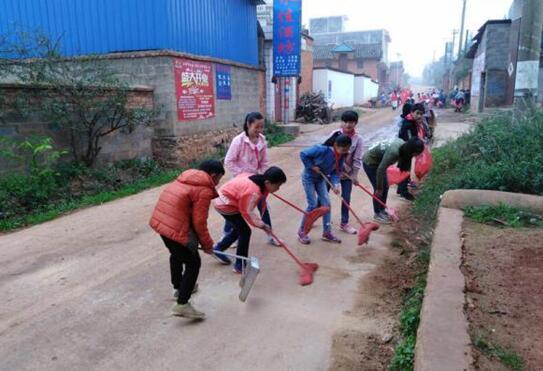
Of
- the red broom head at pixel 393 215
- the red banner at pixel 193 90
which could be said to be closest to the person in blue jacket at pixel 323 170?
the red broom head at pixel 393 215

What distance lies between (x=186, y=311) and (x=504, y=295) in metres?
2.31

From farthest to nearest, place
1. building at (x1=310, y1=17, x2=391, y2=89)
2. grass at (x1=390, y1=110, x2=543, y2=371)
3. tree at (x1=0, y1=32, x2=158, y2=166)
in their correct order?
1. building at (x1=310, y1=17, x2=391, y2=89)
2. tree at (x1=0, y1=32, x2=158, y2=166)
3. grass at (x1=390, y1=110, x2=543, y2=371)

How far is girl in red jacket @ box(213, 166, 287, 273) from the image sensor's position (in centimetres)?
370

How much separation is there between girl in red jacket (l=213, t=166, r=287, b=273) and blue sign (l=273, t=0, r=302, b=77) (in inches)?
492

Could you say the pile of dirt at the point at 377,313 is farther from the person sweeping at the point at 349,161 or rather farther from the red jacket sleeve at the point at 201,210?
the red jacket sleeve at the point at 201,210

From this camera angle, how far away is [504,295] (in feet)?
10.7

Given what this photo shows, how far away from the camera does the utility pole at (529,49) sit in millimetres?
6676

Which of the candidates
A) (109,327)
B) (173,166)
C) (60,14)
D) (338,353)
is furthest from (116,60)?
(338,353)

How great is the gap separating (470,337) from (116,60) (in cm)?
889

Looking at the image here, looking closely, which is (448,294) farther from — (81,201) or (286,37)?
(286,37)

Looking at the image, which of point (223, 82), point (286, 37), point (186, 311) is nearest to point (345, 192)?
point (186, 311)

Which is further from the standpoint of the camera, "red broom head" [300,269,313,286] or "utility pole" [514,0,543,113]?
"utility pole" [514,0,543,113]

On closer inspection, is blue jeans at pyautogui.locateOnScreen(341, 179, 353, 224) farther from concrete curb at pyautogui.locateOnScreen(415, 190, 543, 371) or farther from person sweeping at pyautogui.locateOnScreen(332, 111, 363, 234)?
concrete curb at pyautogui.locateOnScreen(415, 190, 543, 371)

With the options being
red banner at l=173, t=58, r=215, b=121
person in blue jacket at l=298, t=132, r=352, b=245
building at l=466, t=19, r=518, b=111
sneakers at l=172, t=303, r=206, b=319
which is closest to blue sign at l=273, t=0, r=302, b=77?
red banner at l=173, t=58, r=215, b=121
